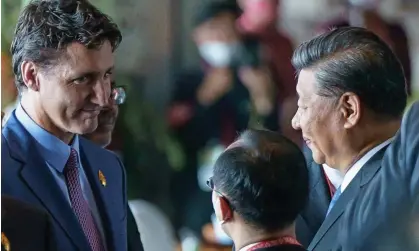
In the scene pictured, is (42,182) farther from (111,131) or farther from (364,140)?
(364,140)

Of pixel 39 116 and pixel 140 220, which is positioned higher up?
pixel 39 116

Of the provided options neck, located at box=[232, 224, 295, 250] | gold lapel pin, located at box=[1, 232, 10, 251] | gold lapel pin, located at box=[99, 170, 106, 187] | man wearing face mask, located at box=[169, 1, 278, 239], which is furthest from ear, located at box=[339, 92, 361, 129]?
gold lapel pin, located at box=[1, 232, 10, 251]

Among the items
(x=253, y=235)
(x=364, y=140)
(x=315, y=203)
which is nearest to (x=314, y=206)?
(x=315, y=203)

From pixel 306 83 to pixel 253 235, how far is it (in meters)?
0.30

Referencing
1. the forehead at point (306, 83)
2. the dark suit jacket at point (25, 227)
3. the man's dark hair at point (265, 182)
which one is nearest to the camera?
the man's dark hair at point (265, 182)

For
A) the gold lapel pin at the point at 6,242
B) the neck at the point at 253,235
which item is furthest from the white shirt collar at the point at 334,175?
the gold lapel pin at the point at 6,242

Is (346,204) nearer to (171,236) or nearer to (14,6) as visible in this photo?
(171,236)

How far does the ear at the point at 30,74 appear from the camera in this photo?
3.09 ft

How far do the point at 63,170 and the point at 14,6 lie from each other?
9.7 inches

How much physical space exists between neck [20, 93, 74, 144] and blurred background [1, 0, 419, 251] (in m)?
0.12

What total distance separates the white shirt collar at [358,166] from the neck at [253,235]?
0.22 metres

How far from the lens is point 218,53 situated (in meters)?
1.05

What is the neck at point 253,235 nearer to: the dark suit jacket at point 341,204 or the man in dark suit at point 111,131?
the dark suit jacket at point 341,204

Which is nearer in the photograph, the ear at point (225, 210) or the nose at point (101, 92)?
the ear at point (225, 210)
